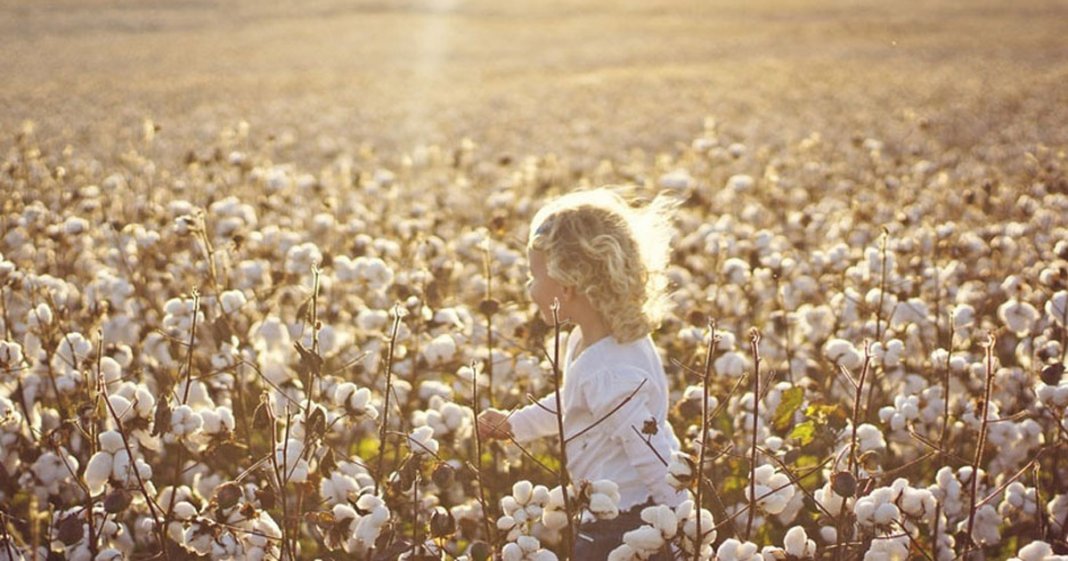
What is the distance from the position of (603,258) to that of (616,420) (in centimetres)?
45

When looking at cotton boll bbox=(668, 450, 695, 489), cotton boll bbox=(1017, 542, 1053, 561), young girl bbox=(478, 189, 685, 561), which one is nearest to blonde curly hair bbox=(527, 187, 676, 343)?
young girl bbox=(478, 189, 685, 561)

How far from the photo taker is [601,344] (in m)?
3.07

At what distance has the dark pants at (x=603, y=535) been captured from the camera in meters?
2.93

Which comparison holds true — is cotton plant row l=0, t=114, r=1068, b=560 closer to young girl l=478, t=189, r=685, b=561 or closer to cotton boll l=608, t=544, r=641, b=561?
cotton boll l=608, t=544, r=641, b=561

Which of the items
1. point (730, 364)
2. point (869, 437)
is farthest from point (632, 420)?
point (730, 364)

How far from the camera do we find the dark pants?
293cm

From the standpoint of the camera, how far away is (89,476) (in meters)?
2.44

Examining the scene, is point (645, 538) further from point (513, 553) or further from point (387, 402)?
point (387, 402)

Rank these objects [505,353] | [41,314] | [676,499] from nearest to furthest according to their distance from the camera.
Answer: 1. [676,499]
2. [41,314]
3. [505,353]

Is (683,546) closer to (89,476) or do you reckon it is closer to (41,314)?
(89,476)

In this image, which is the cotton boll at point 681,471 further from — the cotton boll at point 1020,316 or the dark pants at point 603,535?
the cotton boll at point 1020,316

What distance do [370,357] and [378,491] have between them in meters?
1.47

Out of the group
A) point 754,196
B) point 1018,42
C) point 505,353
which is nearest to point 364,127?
point 754,196

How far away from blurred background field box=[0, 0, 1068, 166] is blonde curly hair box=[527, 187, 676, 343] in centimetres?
472
